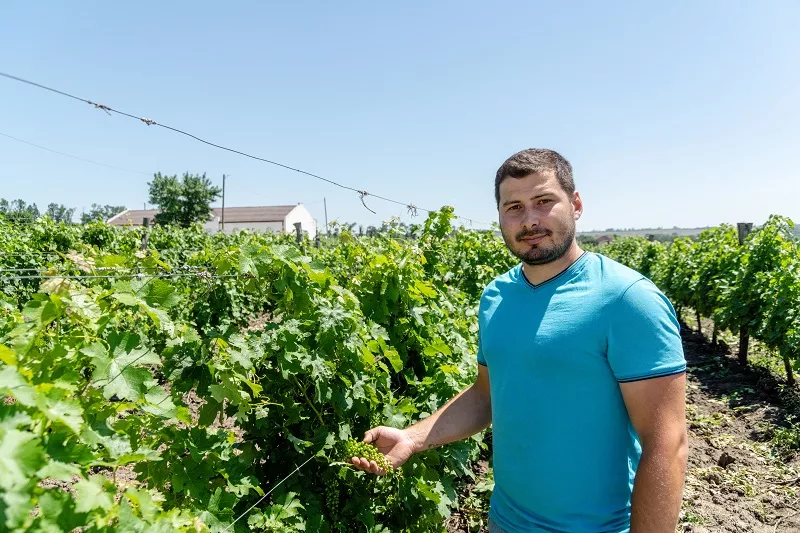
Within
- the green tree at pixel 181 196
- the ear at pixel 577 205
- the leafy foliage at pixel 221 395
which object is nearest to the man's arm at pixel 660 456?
the ear at pixel 577 205

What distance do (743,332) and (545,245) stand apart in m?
8.15

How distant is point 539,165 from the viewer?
1.86 m

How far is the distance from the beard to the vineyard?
2.94 feet

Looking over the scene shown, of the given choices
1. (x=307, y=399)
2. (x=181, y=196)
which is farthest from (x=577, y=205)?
(x=181, y=196)

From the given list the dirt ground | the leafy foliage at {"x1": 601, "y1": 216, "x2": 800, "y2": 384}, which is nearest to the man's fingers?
the dirt ground

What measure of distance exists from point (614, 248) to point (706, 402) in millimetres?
19998

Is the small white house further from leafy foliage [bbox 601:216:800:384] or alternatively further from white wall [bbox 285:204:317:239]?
leafy foliage [bbox 601:216:800:384]

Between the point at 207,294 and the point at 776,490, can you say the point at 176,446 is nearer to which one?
the point at 207,294

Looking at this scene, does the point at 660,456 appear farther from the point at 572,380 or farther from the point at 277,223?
the point at 277,223

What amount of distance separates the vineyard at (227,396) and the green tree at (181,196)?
154ft

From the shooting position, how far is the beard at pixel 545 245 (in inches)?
71.9

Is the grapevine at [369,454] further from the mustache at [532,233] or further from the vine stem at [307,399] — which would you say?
the mustache at [532,233]

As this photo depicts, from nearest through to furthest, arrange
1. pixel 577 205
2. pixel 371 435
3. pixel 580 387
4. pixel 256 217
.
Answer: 1. pixel 580 387
2. pixel 577 205
3. pixel 371 435
4. pixel 256 217

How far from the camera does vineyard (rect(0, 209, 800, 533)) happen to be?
3.59ft
